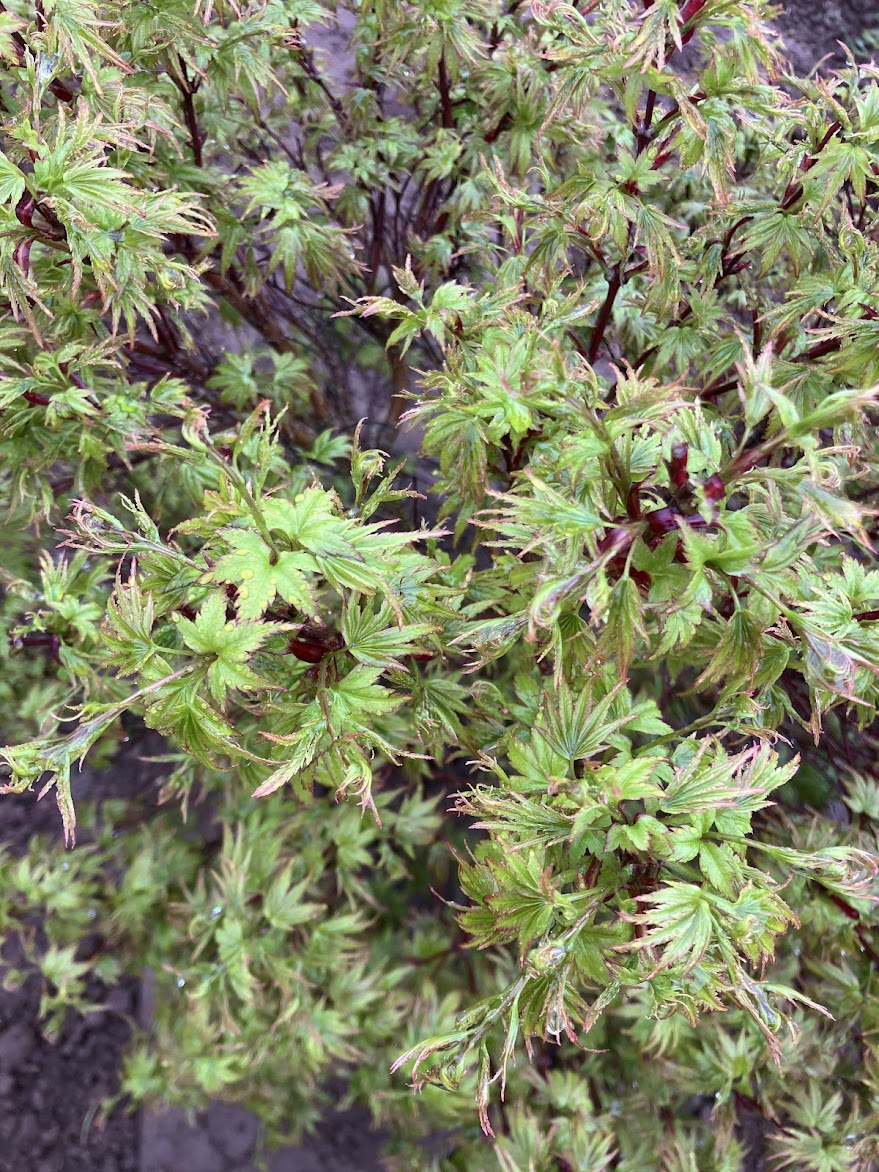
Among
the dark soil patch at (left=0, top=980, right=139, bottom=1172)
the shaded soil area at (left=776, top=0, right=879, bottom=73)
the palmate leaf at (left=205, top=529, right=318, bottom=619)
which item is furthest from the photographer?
the shaded soil area at (left=776, top=0, right=879, bottom=73)

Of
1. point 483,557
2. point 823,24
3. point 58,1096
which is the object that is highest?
point 823,24

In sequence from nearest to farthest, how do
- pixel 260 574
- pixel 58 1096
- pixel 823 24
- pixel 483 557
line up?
pixel 260 574 < pixel 483 557 < pixel 58 1096 < pixel 823 24

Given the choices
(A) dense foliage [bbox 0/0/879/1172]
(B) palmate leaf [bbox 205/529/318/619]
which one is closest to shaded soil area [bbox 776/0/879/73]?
(A) dense foliage [bbox 0/0/879/1172]

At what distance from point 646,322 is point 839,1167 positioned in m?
1.70

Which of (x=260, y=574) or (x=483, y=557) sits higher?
(x=260, y=574)

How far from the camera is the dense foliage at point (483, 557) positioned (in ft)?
2.94

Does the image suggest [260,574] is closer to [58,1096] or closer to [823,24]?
[58,1096]

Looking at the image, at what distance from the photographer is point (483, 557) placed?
2.43m

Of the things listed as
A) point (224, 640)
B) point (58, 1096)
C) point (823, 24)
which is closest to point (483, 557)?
point (224, 640)

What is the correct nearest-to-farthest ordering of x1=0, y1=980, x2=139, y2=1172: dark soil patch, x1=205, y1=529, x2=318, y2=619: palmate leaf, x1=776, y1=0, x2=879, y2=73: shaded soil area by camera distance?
x1=205, y1=529, x2=318, y2=619: palmate leaf < x1=0, y1=980, x2=139, y2=1172: dark soil patch < x1=776, y1=0, x2=879, y2=73: shaded soil area

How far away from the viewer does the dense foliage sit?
2.94 feet

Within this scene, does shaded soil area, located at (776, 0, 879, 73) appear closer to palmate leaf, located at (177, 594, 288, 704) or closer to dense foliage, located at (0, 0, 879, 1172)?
dense foliage, located at (0, 0, 879, 1172)

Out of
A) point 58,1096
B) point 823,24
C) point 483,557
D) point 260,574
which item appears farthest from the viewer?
point 823,24

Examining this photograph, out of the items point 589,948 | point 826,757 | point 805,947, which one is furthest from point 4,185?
point 805,947
